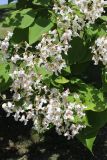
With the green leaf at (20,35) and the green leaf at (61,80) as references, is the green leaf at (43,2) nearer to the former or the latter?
the green leaf at (20,35)

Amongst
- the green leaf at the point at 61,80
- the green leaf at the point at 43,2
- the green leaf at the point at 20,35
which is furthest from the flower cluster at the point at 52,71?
the green leaf at the point at 20,35

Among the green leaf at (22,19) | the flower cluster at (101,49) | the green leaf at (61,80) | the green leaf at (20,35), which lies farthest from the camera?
the green leaf at (20,35)

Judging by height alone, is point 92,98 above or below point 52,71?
below

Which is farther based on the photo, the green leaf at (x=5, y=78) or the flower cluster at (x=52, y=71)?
the green leaf at (x=5, y=78)

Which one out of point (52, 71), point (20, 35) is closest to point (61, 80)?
point (52, 71)

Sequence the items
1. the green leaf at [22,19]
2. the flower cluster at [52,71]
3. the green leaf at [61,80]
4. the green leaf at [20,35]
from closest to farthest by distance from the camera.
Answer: the flower cluster at [52,71] → the green leaf at [61,80] → the green leaf at [22,19] → the green leaf at [20,35]

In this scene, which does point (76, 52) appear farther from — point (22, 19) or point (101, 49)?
point (22, 19)

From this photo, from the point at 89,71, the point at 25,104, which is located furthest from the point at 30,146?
the point at 25,104
